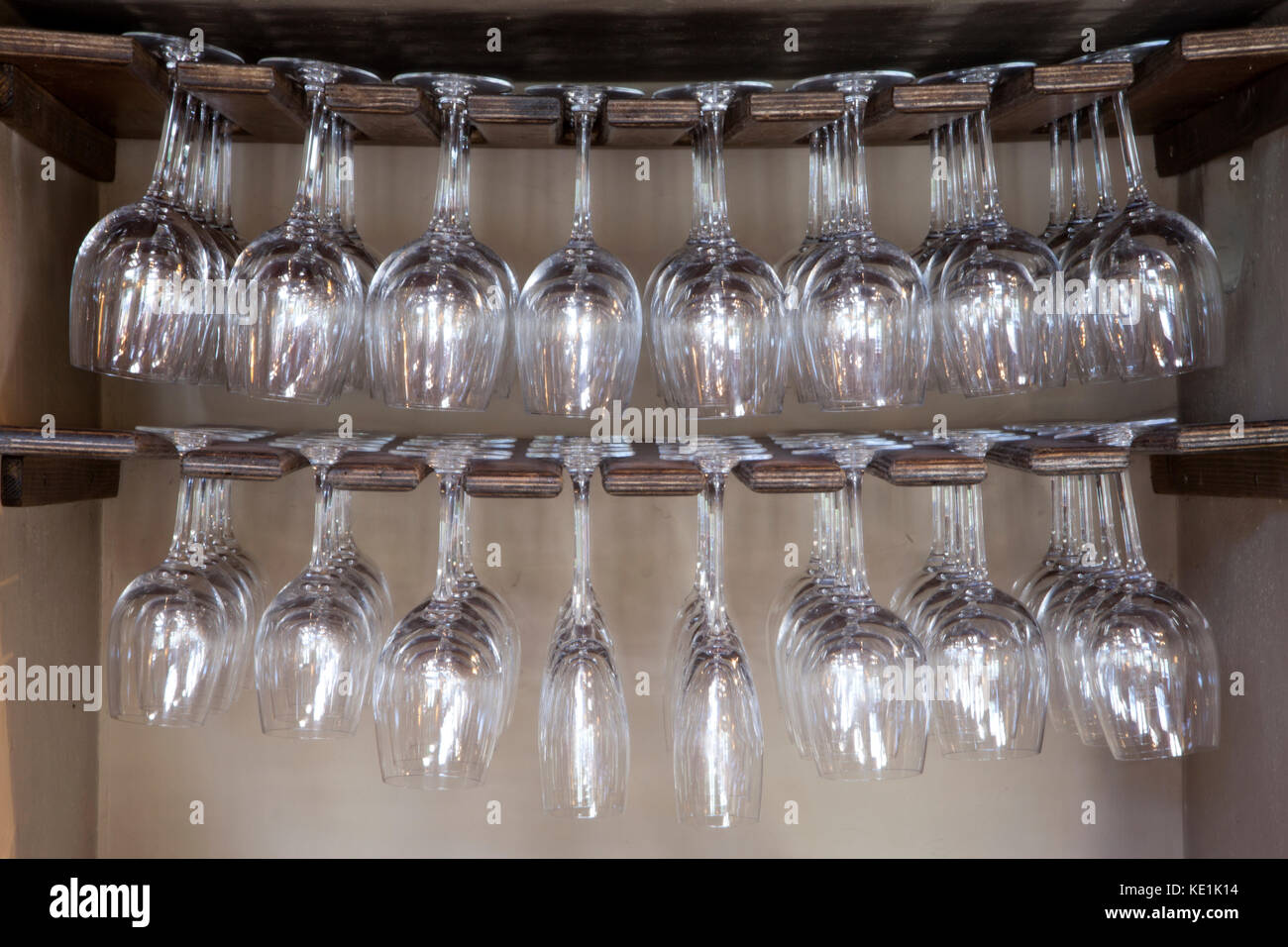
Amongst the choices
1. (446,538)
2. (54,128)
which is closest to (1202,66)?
(446,538)

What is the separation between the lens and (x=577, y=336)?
935 millimetres

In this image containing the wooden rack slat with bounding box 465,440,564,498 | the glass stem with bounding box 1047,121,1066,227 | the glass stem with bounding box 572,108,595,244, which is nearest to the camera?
the wooden rack slat with bounding box 465,440,564,498

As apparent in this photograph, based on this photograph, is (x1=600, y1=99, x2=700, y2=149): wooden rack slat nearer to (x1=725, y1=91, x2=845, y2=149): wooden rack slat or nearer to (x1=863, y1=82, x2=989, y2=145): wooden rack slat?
(x1=725, y1=91, x2=845, y2=149): wooden rack slat

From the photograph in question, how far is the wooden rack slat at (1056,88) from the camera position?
97cm

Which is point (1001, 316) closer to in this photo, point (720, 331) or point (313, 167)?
point (720, 331)

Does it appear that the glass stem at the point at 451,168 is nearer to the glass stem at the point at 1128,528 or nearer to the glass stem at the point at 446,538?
the glass stem at the point at 446,538

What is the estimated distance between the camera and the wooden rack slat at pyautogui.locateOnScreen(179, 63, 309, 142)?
948mm

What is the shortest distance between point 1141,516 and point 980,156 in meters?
0.53

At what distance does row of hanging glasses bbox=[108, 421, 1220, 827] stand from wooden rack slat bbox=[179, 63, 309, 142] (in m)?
0.33

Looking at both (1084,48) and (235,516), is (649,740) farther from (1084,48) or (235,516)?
(1084,48)

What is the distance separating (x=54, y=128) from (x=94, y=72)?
0.50 feet

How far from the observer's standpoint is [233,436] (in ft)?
3.40

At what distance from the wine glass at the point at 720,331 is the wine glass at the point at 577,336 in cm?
4

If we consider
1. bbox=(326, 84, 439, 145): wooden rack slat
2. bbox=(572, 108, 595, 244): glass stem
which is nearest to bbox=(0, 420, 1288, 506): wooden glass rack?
bbox=(572, 108, 595, 244): glass stem
